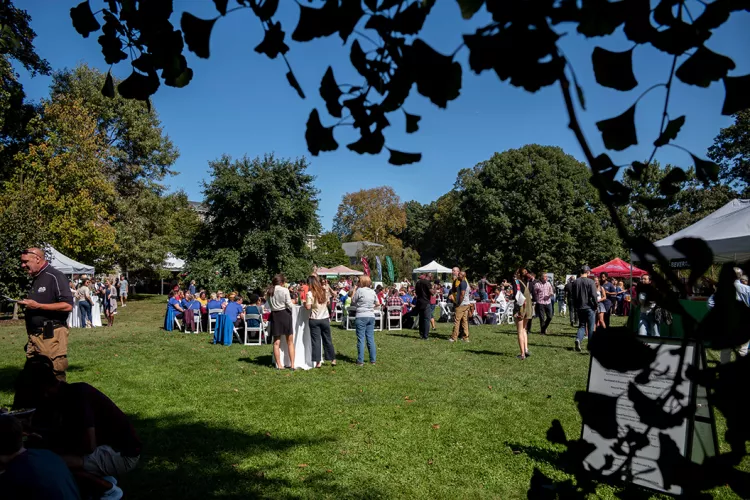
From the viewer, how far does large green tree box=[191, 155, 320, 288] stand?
2894 centimetres

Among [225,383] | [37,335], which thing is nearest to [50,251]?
[225,383]

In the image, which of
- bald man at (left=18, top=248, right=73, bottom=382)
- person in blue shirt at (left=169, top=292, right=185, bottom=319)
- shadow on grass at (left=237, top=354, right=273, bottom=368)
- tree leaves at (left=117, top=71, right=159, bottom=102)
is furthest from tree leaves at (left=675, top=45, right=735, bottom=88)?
person in blue shirt at (left=169, top=292, right=185, bottom=319)

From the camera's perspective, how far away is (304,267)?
3022cm

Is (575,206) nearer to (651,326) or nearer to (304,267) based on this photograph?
(304,267)

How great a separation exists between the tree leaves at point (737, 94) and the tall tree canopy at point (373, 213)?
228 ft

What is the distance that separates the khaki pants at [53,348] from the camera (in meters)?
6.03

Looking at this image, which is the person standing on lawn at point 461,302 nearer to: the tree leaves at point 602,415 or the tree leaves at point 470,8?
the tree leaves at point 602,415

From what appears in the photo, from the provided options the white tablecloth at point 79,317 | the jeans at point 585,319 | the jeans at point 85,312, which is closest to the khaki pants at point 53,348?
the jeans at point 585,319

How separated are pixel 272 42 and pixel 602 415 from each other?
121cm

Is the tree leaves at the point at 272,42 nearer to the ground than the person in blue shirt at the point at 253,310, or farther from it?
farther from it

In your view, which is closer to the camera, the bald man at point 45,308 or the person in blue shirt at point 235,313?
the bald man at point 45,308

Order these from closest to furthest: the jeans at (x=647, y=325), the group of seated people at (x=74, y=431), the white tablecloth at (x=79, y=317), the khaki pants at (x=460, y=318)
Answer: the group of seated people at (x=74, y=431), the jeans at (x=647, y=325), the khaki pants at (x=460, y=318), the white tablecloth at (x=79, y=317)

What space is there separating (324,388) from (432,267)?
79.9ft

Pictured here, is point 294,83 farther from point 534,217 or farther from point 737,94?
point 534,217
